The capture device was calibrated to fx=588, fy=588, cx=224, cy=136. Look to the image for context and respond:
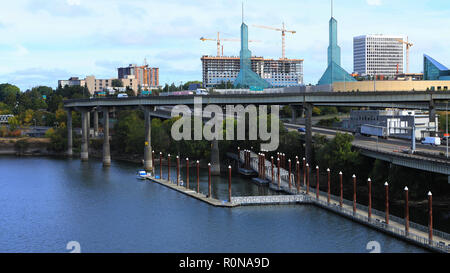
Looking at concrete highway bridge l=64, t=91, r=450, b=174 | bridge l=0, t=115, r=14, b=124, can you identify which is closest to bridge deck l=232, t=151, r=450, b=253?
concrete highway bridge l=64, t=91, r=450, b=174

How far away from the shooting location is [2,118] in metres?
192

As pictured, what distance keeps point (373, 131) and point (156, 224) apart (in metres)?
50.7

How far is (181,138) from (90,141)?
138ft

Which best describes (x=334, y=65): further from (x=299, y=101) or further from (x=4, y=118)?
(x=4, y=118)

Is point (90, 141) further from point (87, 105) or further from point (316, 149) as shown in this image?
point (316, 149)

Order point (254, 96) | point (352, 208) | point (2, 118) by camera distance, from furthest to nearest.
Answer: point (2, 118)
point (254, 96)
point (352, 208)

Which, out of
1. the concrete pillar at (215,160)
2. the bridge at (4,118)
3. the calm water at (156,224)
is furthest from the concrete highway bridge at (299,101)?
the bridge at (4,118)

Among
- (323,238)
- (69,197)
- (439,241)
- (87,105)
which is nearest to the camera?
(439,241)

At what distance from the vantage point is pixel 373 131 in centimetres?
9838

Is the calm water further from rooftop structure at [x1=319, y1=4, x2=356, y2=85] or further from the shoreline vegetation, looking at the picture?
rooftop structure at [x1=319, y1=4, x2=356, y2=85]

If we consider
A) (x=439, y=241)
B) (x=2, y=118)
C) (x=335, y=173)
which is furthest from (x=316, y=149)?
(x=2, y=118)

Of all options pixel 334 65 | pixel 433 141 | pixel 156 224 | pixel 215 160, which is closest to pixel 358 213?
pixel 156 224

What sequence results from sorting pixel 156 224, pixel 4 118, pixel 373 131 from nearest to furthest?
pixel 156 224, pixel 373 131, pixel 4 118
